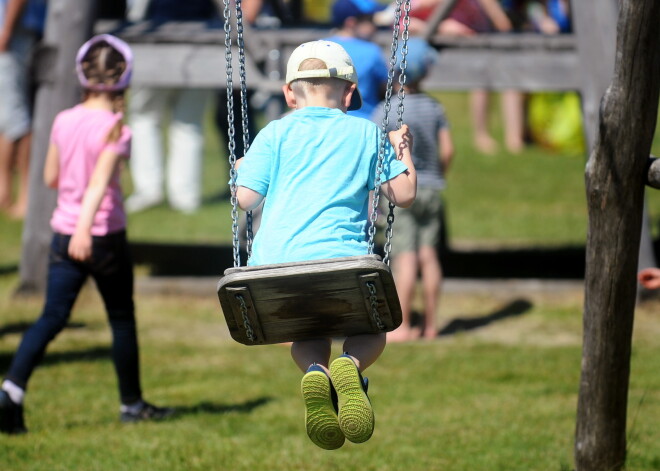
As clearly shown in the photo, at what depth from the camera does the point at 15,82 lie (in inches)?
401

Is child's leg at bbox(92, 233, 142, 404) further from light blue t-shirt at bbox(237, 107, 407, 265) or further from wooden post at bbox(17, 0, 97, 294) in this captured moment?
wooden post at bbox(17, 0, 97, 294)

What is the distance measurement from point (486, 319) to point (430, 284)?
2.16ft

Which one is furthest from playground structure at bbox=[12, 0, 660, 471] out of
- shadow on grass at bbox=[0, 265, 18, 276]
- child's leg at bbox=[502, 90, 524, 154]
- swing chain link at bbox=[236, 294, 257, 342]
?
child's leg at bbox=[502, 90, 524, 154]

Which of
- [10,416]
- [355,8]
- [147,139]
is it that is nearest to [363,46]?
[355,8]

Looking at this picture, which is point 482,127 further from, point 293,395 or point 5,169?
point 293,395

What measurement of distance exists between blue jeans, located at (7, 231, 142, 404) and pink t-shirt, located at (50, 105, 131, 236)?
0.06m

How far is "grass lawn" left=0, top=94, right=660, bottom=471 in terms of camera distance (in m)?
4.90

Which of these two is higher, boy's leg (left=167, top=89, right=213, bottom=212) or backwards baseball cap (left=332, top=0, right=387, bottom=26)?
backwards baseball cap (left=332, top=0, right=387, bottom=26)

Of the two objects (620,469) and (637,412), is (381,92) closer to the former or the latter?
(637,412)

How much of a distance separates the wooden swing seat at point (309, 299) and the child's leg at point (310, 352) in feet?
0.25

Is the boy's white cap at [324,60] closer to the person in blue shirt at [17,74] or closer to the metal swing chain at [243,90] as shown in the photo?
the metal swing chain at [243,90]

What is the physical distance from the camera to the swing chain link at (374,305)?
3584 mm

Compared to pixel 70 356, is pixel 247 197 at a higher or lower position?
higher

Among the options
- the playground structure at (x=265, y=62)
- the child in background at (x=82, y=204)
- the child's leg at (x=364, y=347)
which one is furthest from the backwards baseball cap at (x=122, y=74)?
the playground structure at (x=265, y=62)
